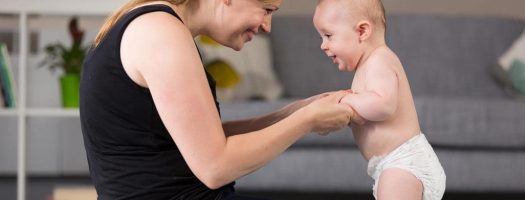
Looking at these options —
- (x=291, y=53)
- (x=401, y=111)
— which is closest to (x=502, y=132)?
(x=291, y=53)

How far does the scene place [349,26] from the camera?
6.85 ft

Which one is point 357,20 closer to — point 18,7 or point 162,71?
point 162,71

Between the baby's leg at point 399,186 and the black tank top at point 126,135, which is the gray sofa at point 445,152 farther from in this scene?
the black tank top at point 126,135

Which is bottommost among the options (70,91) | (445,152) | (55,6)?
(445,152)

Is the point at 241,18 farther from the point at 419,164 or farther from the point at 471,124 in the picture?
the point at 471,124

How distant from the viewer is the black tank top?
1.71m

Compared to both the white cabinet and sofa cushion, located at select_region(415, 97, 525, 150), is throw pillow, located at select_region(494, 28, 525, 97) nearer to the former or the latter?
sofa cushion, located at select_region(415, 97, 525, 150)

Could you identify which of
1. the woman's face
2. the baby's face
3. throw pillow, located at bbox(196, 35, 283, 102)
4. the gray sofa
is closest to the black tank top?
the woman's face

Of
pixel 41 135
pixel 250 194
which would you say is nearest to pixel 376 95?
pixel 250 194

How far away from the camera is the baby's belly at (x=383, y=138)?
2068mm

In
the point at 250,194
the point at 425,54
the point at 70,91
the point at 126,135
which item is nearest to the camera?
the point at 126,135

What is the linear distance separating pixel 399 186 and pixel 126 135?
1.80 ft

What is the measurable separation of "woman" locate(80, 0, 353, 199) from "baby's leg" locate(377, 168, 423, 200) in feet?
0.61

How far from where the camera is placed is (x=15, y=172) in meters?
4.82
